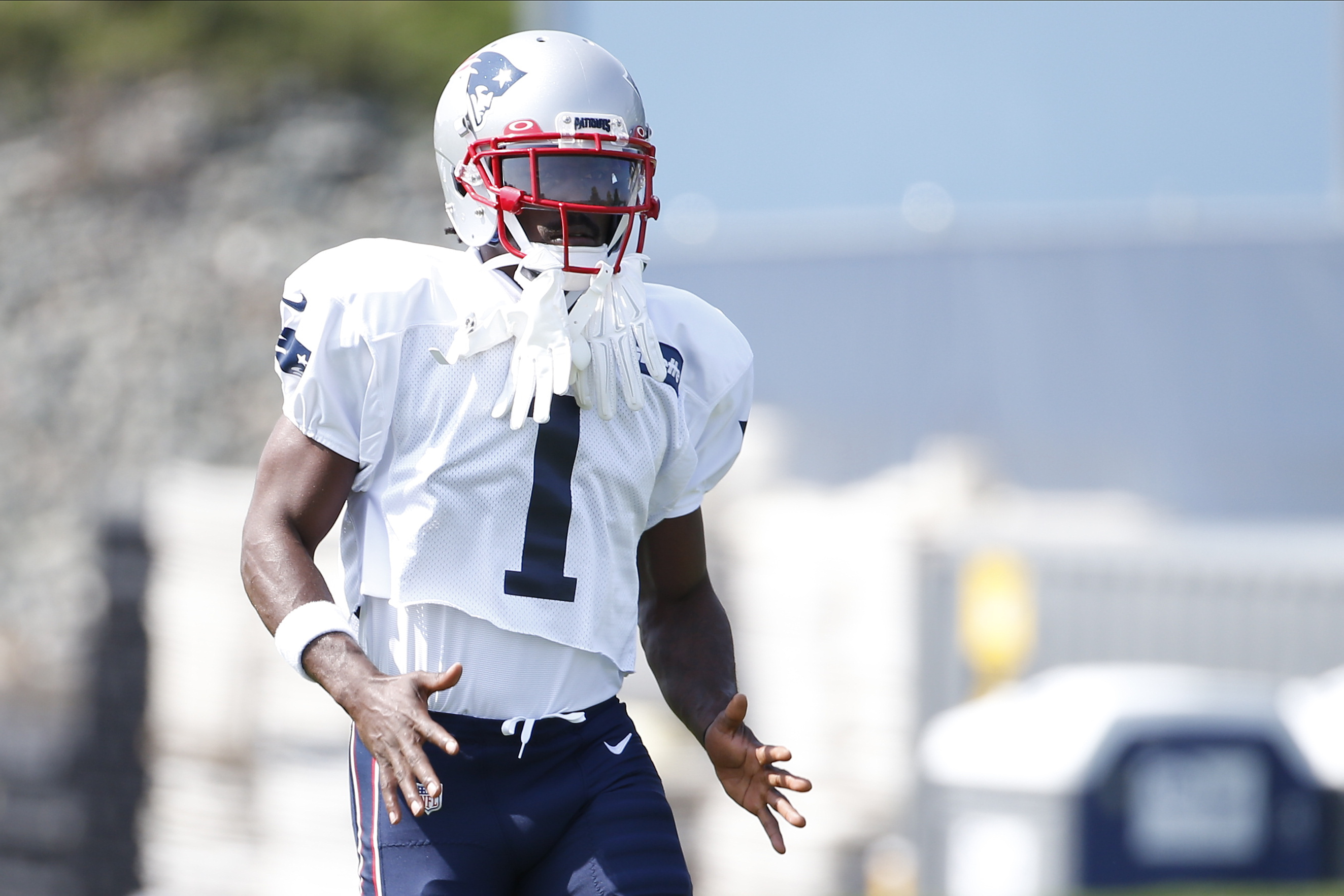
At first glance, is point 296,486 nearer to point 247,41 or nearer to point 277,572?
point 277,572

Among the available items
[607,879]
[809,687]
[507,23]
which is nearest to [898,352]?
[507,23]

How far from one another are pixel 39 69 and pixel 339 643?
690 inches

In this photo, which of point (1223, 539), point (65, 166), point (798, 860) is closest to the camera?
point (798, 860)

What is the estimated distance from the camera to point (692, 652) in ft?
8.31

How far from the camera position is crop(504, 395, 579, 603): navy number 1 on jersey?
2.21m

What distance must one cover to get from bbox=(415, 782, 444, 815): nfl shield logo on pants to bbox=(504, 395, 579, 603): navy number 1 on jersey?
311 millimetres

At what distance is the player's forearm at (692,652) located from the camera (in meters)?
2.47

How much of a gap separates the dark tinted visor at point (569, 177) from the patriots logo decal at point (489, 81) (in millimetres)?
102

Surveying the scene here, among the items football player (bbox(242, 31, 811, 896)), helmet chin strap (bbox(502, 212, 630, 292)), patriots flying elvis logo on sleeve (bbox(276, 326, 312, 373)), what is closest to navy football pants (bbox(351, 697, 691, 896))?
football player (bbox(242, 31, 811, 896))

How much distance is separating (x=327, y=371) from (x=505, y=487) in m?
0.31

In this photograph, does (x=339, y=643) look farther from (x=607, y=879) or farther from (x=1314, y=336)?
(x=1314, y=336)

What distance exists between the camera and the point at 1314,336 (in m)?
14.7

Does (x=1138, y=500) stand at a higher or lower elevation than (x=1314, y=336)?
lower

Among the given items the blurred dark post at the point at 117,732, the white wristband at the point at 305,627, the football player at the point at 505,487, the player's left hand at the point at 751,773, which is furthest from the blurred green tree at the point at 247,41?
the white wristband at the point at 305,627
